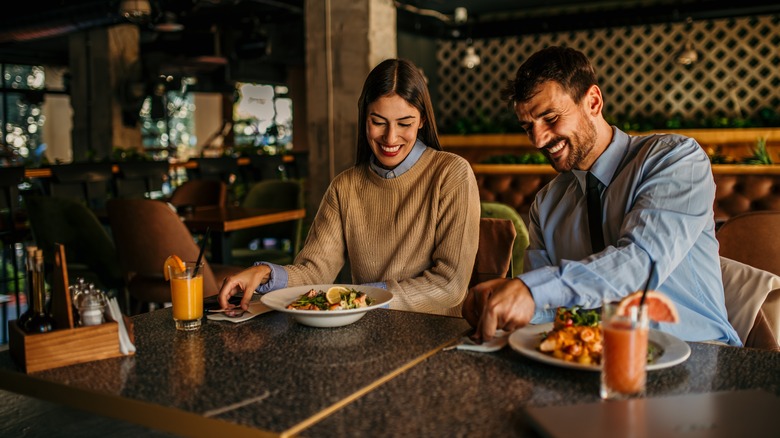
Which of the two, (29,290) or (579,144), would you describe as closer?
(29,290)

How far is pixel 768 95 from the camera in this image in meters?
9.35

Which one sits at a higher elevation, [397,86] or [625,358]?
[397,86]

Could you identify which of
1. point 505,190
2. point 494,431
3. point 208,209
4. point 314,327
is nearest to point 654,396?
point 494,431

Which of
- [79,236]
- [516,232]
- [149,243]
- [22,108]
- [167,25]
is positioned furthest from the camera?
[22,108]

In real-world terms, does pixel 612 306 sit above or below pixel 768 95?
below

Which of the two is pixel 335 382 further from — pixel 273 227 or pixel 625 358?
pixel 273 227

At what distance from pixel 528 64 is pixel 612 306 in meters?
0.75

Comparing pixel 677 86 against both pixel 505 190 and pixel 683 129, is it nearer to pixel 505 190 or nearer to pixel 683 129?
pixel 683 129

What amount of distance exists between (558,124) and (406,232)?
22.1 inches

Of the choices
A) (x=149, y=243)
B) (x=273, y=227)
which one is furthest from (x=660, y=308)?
(x=273, y=227)

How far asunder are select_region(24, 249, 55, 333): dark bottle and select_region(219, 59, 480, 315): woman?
2.15 feet

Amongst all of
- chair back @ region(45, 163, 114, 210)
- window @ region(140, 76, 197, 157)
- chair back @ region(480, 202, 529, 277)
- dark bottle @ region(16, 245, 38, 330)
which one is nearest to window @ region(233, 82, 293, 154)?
window @ region(140, 76, 197, 157)

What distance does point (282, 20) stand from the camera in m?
10.6

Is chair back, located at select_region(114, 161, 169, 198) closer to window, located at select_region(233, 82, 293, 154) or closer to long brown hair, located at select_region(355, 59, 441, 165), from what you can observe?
long brown hair, located at select_region(355, 59, 441, 165)
